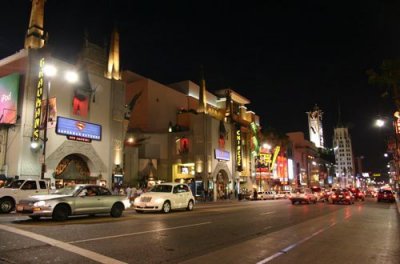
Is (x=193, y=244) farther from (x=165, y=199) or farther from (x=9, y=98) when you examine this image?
(x=9, y=98)

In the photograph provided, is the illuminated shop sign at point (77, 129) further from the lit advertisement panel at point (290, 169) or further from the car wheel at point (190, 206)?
the lit advertisement panel at point (290, 169)

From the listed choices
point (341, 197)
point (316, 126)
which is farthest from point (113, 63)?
point (316, 126)

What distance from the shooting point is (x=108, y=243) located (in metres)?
9.71

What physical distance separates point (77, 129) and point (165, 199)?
52.7ft

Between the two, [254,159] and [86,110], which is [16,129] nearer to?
[86,110]

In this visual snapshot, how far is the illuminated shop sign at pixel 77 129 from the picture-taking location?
106 feet

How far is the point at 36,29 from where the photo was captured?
31.9 meters

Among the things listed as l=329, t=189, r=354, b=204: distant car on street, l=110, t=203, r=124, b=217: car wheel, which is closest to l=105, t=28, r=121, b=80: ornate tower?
l=110, t=203, r=124, b=217: car wheel

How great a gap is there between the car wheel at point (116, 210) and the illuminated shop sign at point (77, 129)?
16.6 meters

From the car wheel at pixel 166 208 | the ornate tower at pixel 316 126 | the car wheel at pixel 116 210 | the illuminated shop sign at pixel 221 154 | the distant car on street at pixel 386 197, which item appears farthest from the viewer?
the ornate tower at pixel 316 126

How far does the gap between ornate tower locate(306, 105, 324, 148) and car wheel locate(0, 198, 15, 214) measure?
176005 mm

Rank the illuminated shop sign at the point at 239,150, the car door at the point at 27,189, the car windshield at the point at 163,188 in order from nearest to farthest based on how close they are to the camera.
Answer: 1. the car door at the point at 27,189
2. the car windshield at the point at 163,188
3. the illuminated shop sign at the point at 239,150

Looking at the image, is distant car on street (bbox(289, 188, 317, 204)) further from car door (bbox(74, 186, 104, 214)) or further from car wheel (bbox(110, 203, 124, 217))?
car door (bbox(74, 186, 104, 214))

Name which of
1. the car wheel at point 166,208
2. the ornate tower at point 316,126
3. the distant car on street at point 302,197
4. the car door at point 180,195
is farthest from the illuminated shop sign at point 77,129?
the ornate tower at point 316,126
